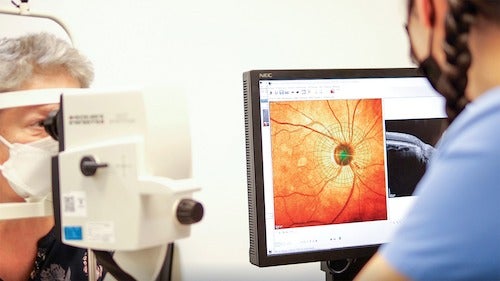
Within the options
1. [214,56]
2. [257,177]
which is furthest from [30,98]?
[214,56]

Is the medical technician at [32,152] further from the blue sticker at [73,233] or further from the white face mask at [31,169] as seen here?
the blue sticker at [73,233]

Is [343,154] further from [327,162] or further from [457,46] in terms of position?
[457,46]

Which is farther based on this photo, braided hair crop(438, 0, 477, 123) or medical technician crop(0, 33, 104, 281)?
medical technician crop(0, 33, 104, 281)

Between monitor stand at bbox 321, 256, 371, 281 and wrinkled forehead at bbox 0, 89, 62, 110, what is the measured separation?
75 centimetres

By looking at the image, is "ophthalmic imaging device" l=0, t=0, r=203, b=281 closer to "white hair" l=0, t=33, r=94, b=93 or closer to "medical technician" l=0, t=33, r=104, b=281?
"medical technician" l=0, t=33, r=104, b=281

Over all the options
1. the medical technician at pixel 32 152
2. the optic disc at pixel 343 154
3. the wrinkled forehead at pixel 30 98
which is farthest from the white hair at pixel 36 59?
the optic disc at pixel 343 154

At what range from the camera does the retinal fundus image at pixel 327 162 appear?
134 cm

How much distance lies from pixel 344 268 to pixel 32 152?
0.76 meters

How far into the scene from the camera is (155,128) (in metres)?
0.87

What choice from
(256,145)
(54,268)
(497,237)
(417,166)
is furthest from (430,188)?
(54,268)

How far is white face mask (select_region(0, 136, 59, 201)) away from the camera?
1164 millimetres

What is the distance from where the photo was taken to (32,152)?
1179 millimetres

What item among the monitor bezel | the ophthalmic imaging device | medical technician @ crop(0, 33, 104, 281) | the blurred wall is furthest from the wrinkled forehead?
the blurred wall

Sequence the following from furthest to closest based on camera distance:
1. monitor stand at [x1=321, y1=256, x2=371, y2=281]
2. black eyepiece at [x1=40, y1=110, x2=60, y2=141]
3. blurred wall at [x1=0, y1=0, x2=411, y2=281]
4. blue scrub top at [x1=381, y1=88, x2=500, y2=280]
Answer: blurred wall at [x1=0, y1=0, x2=411, y2=281] → monitor stand at [x1=321, y1=256, x2=371, y2=281] → black eyepiece at [x1=40, y1=110, x2=60, y2=141] → blue scrub top at [x1=381, y1=88, x2=500, y2=280]
